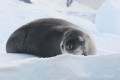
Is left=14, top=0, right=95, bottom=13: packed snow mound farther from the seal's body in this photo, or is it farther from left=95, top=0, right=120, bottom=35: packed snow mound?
the seal's body

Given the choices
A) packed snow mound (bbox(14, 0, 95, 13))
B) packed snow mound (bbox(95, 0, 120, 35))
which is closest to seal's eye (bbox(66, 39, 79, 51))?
packed snow mound (bbox(95, 0, 120, 35))

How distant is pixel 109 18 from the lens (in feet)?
22.6

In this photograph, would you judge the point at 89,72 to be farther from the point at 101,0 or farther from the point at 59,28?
the point at 101,0

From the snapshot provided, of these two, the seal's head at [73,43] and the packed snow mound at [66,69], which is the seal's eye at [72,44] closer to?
the seal's head at [73,43]

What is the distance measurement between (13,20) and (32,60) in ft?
23.4

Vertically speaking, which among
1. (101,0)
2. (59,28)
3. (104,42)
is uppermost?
(101,0)

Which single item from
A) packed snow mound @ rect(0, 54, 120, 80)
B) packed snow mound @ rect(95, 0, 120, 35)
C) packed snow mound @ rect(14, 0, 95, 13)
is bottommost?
packed snow mound @ rect(0, 54, 120, 80)

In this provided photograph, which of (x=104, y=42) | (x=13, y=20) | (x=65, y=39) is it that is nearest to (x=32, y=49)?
(x=65, y=39)

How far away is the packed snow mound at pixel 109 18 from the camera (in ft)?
21.6

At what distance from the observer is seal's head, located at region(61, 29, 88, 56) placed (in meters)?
1.97

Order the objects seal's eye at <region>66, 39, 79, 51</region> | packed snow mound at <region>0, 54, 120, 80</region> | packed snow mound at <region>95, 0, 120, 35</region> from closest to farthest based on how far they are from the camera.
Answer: packed snow mound at <region>0, 54, 120, 80</region> < seal's eye at <region>66, 39, 79, 51</region> < packed snow mound at <region>95, 0, 120, 35</region>

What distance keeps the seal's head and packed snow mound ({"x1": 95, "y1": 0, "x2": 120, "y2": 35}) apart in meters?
4.40

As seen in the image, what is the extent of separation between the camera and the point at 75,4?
55.9 feet

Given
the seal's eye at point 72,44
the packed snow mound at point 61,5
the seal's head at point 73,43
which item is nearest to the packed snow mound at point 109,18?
the seal's head at point 73,43
